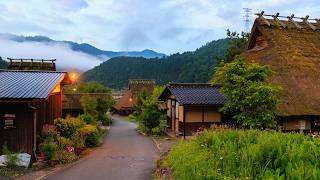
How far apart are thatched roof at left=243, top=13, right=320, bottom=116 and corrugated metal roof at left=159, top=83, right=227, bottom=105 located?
12.5 feet

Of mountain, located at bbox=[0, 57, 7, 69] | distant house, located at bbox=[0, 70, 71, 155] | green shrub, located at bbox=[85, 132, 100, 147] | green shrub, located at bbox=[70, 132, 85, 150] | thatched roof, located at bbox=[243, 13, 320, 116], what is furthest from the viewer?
mountain, located at bbox=[0, 57, 7, 69]

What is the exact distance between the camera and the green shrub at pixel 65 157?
727 inches

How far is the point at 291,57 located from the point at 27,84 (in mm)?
19167

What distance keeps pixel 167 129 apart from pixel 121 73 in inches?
3989

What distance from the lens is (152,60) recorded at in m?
130

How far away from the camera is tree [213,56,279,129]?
71.5 ft

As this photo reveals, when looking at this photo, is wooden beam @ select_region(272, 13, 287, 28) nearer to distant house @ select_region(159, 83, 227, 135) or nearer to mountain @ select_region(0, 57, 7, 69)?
distant house @ select_region(159, 83, 227, 135)

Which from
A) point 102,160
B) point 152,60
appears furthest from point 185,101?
point 152,60

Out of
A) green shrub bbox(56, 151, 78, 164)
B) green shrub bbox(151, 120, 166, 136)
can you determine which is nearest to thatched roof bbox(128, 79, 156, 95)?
green shrub bbox(151, 120, 166, 136)

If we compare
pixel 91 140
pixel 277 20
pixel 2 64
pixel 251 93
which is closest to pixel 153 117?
pixel 91 140

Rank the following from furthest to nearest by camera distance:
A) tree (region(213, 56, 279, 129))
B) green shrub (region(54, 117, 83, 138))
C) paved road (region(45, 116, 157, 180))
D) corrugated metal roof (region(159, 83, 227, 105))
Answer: corrugated metal roof (region(159, 83, 227, 105)), green shrub (region(54, 117, 83, 138)), tree (region(213, 56, 279, 129)), paved road (region(45, 116, 157, 180))

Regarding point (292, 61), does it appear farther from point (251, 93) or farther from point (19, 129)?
point (19, 129)

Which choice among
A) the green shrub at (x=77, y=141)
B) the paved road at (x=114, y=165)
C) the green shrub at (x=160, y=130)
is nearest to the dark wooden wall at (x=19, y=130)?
the paved road at (x=114, y=165)

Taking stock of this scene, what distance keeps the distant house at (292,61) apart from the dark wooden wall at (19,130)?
46.9ft
